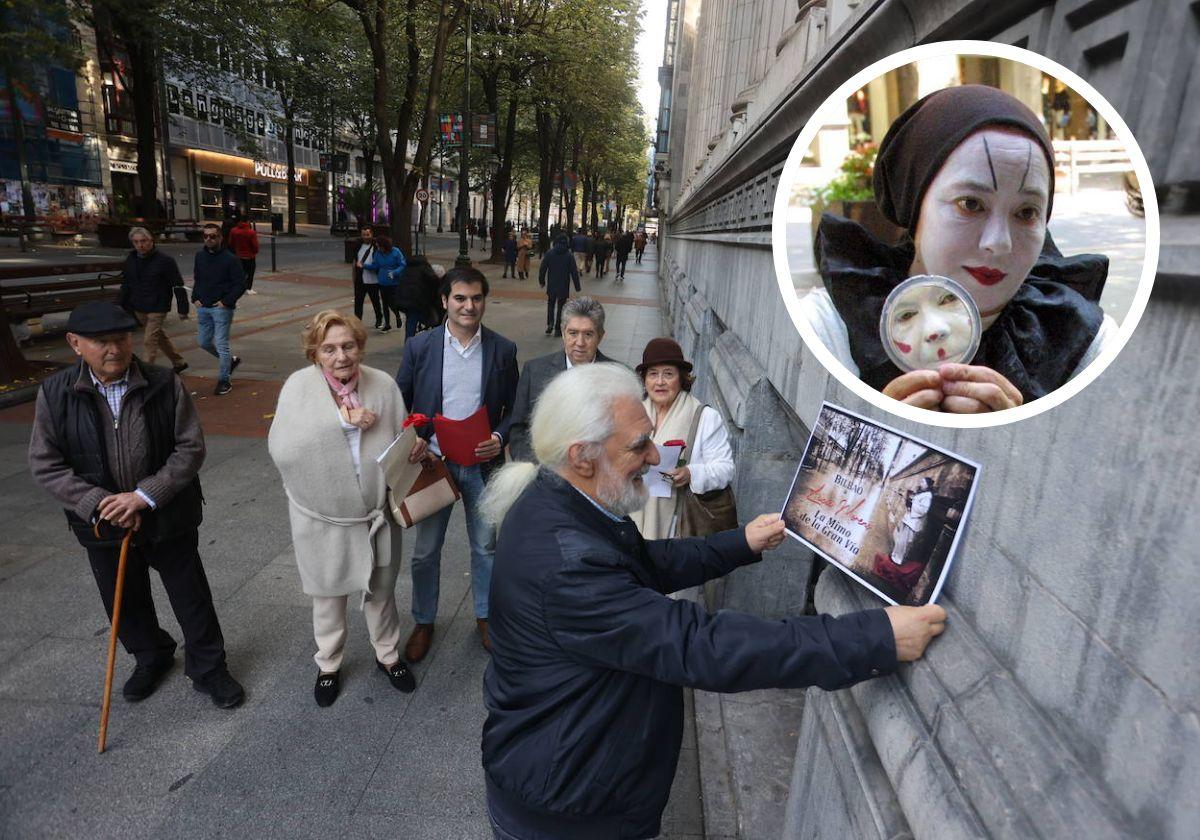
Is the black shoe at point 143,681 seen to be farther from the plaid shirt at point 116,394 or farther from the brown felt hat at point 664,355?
the brown felt hat at point 664,355

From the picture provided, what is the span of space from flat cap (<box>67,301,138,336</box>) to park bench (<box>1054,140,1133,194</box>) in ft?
11.7

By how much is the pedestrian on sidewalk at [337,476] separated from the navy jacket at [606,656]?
5.57 feet

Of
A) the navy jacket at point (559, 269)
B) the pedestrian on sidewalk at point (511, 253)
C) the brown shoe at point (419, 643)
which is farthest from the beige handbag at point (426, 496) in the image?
the pedestrian on sidewalk at point (511, 253)

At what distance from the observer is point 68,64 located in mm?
11844

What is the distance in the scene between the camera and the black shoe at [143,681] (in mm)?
3736

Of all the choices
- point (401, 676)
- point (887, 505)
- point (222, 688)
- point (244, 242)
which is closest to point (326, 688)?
point (401, 676)

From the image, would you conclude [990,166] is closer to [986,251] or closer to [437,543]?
[986,251]

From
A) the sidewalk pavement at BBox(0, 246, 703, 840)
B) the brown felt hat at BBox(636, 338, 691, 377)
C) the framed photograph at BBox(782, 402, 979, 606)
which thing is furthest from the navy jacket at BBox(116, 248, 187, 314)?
the framed photograph at BBox(782, 402, 979, 606)

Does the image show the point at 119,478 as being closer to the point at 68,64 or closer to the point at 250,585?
the point at 250,585

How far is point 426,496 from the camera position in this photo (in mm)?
3861

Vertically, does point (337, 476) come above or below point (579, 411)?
below

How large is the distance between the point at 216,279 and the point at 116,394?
254 inches

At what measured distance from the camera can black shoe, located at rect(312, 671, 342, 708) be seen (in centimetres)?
380

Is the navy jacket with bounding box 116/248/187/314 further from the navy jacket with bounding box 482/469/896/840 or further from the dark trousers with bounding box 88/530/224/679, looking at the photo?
the navy jacket with bounding box 482/469/896/840
